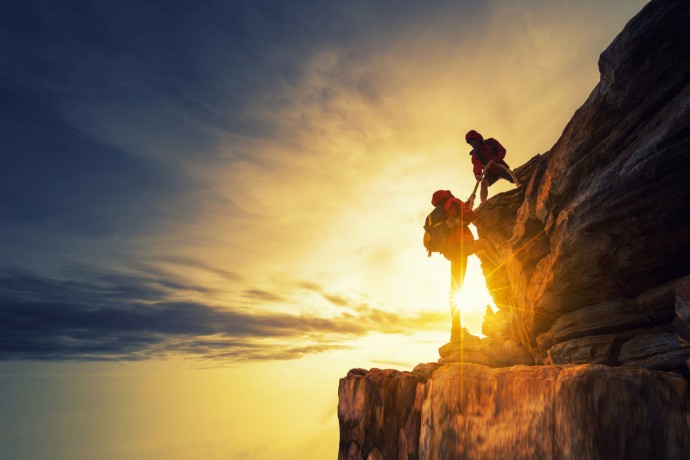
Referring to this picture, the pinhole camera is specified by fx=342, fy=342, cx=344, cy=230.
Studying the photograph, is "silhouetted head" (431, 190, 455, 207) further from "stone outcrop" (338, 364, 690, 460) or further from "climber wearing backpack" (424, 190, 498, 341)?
"stone outcrop" (338, 364, 690, 460)

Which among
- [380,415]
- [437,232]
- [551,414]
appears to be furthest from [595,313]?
[551,414]

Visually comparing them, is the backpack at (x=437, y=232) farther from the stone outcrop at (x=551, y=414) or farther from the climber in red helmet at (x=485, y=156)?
the stone outcrop at (x=551, y=414)

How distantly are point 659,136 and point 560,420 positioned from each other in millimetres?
8042

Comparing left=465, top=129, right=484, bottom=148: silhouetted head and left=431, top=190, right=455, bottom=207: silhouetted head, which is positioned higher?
left=465, top=129, right=484, bottom=148: silhouetted head

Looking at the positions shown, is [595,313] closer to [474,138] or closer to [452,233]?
[452,233]

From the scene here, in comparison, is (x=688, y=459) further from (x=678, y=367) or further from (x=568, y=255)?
(x=568, y=255)

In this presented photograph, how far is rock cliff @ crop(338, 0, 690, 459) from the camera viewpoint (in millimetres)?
5062

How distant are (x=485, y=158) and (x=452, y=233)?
5.08 metres

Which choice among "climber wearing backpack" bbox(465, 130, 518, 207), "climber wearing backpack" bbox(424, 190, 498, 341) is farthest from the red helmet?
"climber wearing backpack" bbox(424, 190, 498, 341)

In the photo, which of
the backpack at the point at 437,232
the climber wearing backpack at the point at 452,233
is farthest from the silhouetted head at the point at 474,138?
the backpack at the point at 437,232

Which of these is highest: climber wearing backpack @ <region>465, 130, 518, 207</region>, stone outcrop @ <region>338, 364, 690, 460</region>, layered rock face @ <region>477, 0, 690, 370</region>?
climber wearing backpack @ <region>465, 130, 518, 207</region>

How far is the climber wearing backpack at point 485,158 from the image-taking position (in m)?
18.3

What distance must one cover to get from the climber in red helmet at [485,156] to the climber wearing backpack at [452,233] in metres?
2.91

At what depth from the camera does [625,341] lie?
36.7ft
